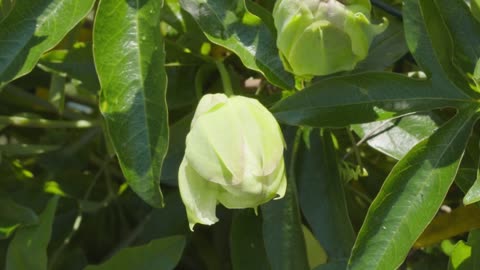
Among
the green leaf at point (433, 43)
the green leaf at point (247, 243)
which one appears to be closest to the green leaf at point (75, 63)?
the green leaf at point (247, 243)

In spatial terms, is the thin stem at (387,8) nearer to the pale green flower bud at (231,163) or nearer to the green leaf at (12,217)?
the pale green flower bud at (231,163)

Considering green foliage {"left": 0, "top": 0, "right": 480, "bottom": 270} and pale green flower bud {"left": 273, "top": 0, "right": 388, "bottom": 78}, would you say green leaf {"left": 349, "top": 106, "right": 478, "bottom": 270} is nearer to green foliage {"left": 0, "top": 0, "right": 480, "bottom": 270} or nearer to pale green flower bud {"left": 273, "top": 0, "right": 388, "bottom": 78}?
green foliage {"left": 0, "top": 0, "right": 480, "bottom": 270}

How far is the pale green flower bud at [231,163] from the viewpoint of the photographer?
719 millimetres

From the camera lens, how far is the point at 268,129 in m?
0.75

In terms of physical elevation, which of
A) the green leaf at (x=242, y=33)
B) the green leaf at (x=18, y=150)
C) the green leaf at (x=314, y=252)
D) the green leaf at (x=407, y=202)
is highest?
the green leaf at (x=242, y=33)

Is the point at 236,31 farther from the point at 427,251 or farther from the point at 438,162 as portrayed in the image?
the point at 427,251

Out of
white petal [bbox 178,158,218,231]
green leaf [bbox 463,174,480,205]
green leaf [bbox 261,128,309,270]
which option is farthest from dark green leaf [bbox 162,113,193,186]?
green leaf [bbox 463,174,480,205]

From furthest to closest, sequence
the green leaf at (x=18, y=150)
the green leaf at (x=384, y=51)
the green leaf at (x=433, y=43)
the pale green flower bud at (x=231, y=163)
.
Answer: the green leaf at (x=18, y=150) → the green leaf at (x=384, y=51) → the green leaf at (x=433, y=43) → the pale green flower bud at (x=231, y=163)

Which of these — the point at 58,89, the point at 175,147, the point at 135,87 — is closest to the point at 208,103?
the point at 135,87

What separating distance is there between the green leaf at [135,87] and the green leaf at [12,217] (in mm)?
233

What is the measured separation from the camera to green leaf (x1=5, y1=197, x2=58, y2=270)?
94cm

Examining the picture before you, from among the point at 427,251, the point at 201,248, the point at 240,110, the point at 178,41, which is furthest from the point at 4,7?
the point at 427,251

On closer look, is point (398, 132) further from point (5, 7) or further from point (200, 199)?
point (5, 7)

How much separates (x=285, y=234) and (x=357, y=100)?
0.56 feet
